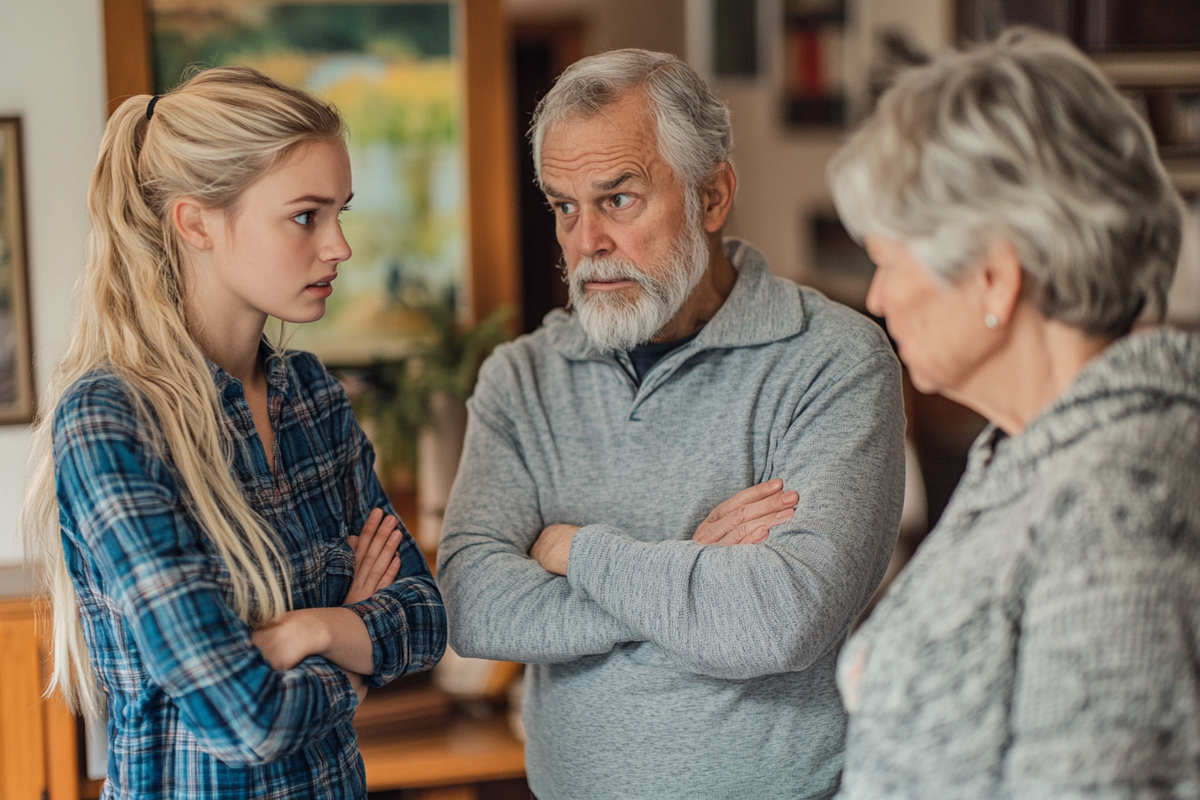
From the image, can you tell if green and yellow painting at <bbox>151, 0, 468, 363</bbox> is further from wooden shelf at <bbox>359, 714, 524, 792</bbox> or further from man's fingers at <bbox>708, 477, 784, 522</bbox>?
man's fingers at <bbox>708, 477, 784, 522</bbox>

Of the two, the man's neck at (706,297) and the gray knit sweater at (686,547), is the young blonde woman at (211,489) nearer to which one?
the gray knit sweater at (686,547)

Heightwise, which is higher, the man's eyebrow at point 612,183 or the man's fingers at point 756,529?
the man's eyebrow at point 612,183

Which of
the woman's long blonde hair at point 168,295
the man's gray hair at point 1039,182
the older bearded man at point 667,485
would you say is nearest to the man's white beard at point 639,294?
the older bearded man at point 667,485

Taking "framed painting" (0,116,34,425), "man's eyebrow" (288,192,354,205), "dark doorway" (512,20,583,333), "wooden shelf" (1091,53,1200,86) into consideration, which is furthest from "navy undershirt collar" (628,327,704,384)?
"dark doorway" (512,20,583,333)

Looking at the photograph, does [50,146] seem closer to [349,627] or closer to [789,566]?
[349,627]

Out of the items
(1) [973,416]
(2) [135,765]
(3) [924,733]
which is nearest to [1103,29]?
(1) [973,416]

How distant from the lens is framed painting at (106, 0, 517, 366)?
296cm

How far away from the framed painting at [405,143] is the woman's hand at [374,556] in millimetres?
1468

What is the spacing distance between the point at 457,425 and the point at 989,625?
6.54 ft

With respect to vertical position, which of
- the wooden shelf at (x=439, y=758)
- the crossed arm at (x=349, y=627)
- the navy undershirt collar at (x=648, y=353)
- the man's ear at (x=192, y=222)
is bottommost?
the wooden shelf at (x=439, y=758)

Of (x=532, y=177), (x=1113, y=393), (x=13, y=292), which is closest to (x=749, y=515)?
(x=1113, y=393)

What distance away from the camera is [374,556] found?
1.48 metres

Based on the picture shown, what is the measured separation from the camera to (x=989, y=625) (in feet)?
2.80

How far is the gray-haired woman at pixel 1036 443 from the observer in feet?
2.57
